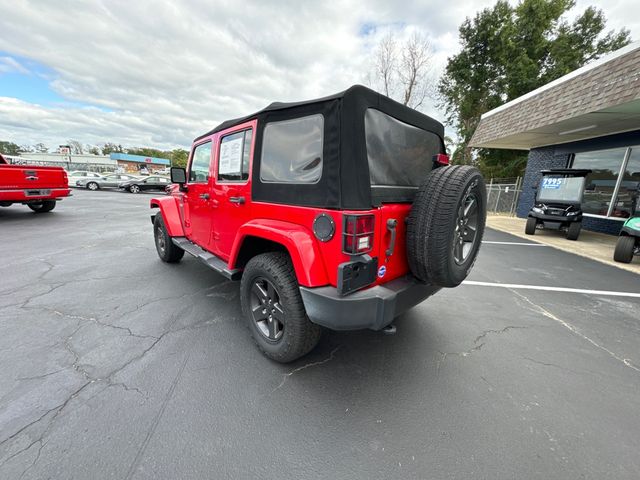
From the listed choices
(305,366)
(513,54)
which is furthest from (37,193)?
(513,54)

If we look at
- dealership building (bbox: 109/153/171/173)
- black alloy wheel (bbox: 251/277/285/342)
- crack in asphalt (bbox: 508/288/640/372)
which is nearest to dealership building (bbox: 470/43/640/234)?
crack in asphalt (bbox: 508/288/640/372)

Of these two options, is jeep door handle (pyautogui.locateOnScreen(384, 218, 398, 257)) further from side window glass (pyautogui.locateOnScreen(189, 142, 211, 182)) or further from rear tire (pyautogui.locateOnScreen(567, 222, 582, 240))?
rear tire (pyautogui.locateOnScreen(567, 222, 582, 240))

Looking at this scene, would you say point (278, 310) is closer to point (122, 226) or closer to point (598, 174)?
point (122, 226)

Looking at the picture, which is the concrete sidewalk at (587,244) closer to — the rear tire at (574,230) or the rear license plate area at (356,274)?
the rear tire at (574,230)

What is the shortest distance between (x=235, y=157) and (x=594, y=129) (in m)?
11.9

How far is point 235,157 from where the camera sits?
9.54ft

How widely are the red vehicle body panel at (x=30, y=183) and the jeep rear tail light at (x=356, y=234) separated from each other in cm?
1052

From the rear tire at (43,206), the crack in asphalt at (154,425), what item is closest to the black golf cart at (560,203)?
the crack in asphalt at (154,425)

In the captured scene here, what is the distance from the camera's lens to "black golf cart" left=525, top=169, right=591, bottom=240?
820 centimetres

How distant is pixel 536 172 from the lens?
12703mm

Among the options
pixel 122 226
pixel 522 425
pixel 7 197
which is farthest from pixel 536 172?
pixel 7 197

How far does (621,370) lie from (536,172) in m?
13.4

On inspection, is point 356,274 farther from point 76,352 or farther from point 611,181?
point 611,181

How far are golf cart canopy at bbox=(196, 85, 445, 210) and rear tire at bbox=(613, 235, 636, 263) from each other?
238 inches
